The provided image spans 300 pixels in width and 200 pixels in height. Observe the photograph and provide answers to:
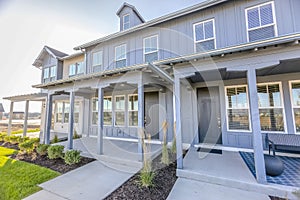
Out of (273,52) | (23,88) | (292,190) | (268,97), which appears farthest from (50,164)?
(23,88)

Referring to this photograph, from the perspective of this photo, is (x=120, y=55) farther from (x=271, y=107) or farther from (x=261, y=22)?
(x=271, y=107)

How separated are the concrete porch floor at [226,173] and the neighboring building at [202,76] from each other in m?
0.62

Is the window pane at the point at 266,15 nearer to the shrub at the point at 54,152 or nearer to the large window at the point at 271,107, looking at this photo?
the large window at the point at 271,107

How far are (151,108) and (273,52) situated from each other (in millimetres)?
5694

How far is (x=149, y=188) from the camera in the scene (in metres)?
3.41

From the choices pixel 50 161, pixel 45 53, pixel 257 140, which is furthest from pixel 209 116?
pixel 45 53

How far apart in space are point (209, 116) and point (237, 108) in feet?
4.00

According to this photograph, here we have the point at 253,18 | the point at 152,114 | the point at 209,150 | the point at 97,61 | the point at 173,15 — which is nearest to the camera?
the point at 253,18

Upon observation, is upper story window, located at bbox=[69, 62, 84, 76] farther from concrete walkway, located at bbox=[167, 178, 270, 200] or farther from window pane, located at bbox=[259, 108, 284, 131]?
window pane, located at bbox=[259, 108, 284, 131]

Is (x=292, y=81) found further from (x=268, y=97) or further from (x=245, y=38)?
(x=245, y=38)

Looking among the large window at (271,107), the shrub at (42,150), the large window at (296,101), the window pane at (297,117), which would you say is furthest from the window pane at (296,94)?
the shrub at (42,150)

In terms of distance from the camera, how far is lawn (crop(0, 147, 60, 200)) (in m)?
3.55

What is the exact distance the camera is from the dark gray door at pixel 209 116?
254 inches

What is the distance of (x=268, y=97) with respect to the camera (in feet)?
18.0
